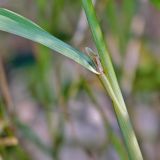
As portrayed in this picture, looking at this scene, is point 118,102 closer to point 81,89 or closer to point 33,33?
point 33,33

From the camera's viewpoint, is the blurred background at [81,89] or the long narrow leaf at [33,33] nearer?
the long narrow leaf at [33,33]

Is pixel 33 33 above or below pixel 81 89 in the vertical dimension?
above

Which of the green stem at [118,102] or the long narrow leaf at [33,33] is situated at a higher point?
the long narrow leaf at [33,33]

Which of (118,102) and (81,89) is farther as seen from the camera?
(81,89)

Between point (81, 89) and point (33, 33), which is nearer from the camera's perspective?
point (33, 33)

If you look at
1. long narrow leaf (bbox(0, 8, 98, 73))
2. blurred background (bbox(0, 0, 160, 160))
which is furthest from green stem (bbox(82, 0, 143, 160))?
blurred background (bbox(0, 0, 160, 160))

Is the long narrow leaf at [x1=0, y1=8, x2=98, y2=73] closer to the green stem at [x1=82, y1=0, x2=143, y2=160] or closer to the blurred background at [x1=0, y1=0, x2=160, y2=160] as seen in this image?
the green stem at [x1=82, y1=0, x2=143, y2=160]

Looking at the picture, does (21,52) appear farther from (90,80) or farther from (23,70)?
(90,80)

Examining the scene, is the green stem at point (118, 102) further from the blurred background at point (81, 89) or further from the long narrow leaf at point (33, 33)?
the blurred background at point (81, 89)

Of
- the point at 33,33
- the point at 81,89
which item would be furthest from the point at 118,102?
the point at 81,89

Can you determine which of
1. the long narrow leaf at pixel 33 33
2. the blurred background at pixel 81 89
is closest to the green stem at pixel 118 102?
the long narrow leaf at pixel 33 33
